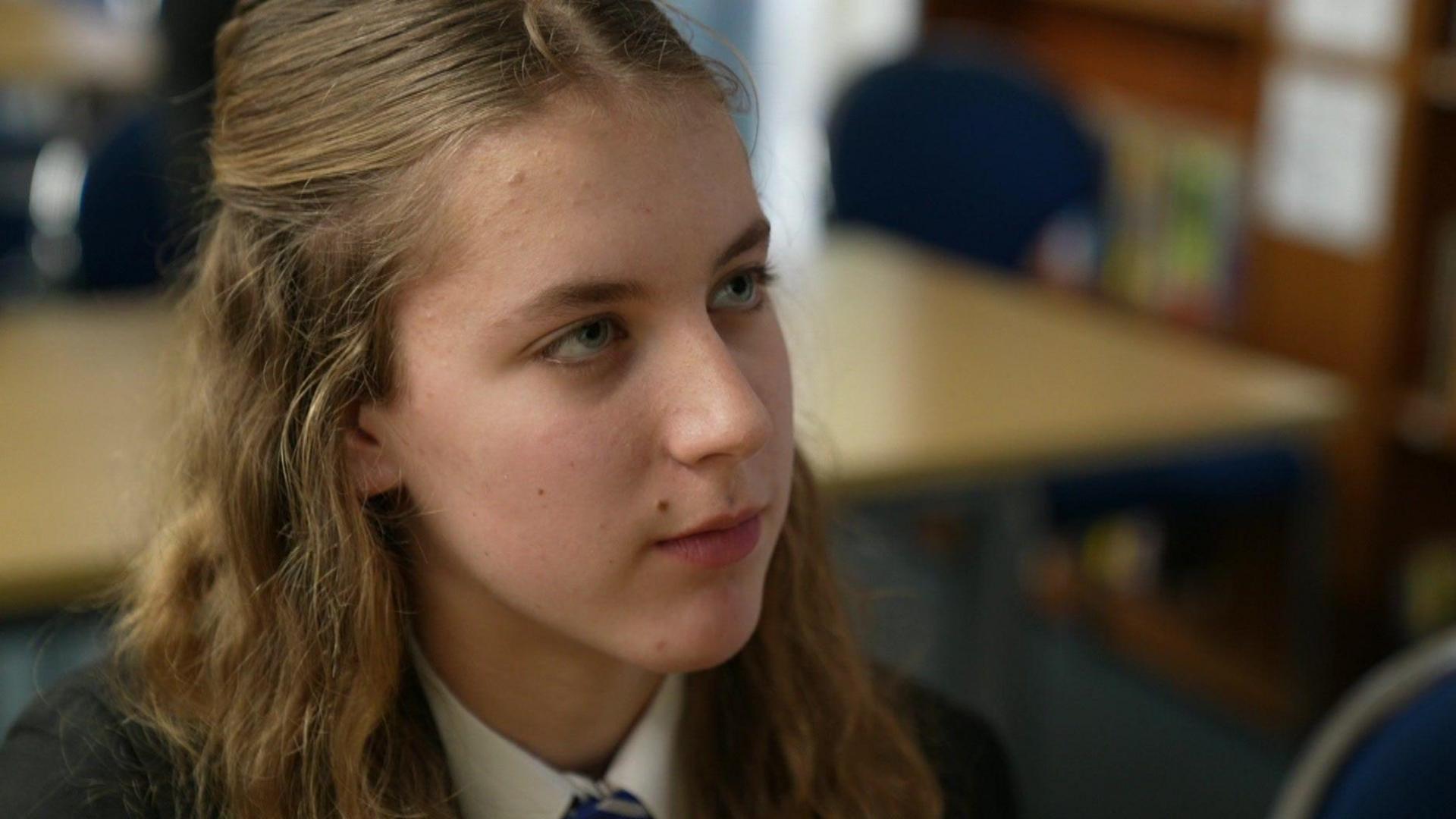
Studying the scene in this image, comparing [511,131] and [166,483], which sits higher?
[511,131]

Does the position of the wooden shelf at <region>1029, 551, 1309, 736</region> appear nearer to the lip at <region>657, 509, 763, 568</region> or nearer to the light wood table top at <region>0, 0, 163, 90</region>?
the lip at <region>657, 509, 763, 568</region>

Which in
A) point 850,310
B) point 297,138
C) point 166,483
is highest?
point 297,138

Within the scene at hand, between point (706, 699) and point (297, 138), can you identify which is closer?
point (297, 138)

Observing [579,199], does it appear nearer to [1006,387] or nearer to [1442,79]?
[1006,387]

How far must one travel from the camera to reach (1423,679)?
111 cm

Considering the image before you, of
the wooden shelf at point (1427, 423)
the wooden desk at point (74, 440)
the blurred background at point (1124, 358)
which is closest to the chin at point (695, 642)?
the wooden desk at point (74, 440)

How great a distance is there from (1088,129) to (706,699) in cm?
198

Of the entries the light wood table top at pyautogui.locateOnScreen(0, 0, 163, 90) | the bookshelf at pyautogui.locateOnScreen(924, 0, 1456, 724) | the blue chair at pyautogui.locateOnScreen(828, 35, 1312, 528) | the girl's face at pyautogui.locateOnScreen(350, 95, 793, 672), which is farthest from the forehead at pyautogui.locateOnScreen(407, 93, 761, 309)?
the light wood table top at pyautogui.locateOnScreen(0, 0, 163, 90)

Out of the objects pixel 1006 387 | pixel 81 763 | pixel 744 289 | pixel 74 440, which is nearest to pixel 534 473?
pixel 744 289

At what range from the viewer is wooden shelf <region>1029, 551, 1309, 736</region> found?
309 cm

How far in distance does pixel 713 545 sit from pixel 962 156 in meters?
2.14

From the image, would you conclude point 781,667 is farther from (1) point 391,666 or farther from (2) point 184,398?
(2) point 184,398

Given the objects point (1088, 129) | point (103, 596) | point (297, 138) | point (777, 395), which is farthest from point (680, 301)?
point (1088, 129)

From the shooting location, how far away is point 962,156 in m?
2.97
